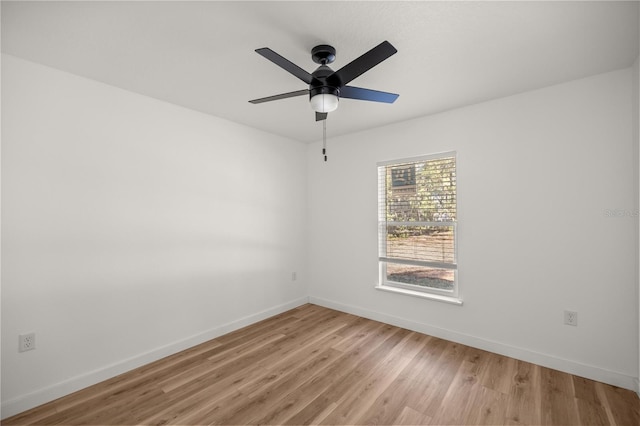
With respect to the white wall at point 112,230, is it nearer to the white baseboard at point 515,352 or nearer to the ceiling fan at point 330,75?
the white baseboard at point 515,352

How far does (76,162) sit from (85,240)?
0.65 metres

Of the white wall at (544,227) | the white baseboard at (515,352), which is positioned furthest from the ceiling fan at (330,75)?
the white baseboard at (515,352)

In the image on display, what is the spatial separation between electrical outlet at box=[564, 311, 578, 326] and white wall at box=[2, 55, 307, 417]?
10.7 ft

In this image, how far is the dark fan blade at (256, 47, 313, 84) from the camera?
158 centimetres

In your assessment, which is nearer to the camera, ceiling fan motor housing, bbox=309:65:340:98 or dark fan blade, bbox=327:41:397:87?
dark fan blade, bbox=327:41:397:87

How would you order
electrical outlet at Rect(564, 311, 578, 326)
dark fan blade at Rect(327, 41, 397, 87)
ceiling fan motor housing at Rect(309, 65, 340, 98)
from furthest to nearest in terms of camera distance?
electrical outlet at Rect(564, 311, 578, 326) → ceiling fan motor housing at Rect(309, 65, 340, 98) → dark fan blade at Rect(327, 41, 397, 87)

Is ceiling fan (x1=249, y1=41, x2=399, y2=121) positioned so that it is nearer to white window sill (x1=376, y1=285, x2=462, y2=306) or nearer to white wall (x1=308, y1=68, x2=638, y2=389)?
white wall (x1=308, y1=68, x2=638, y2=389)

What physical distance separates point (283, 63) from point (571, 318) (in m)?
3.14

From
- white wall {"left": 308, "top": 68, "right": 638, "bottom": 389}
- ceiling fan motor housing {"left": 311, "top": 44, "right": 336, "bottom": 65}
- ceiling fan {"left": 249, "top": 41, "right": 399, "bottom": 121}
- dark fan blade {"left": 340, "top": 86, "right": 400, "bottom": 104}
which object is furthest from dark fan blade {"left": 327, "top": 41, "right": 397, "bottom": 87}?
white wall {"left": 308, "top": 68, "right": 638, "bottom": 389}

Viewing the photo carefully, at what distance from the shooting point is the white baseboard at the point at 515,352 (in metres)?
2.35

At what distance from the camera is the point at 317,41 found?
193 centimetres

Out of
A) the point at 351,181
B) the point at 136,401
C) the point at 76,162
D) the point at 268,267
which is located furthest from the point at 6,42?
the point at 351,181

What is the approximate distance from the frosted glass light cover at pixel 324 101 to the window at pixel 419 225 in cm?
189

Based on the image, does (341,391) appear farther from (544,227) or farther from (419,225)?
(544,227)
